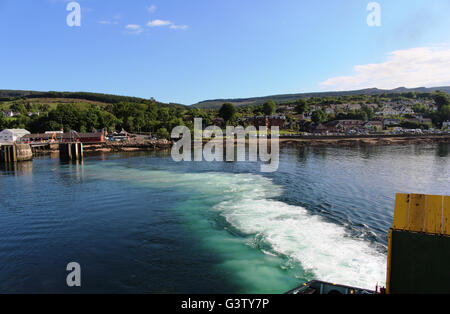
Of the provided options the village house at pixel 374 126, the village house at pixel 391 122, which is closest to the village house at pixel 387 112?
the village house at pixel 391 122

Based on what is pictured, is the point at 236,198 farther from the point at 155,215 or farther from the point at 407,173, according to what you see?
the point at 407,173

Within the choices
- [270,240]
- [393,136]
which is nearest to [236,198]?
[270,240]

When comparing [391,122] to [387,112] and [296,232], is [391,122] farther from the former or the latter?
[296,232]

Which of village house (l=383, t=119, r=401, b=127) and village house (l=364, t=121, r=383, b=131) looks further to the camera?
village house (l=383, t=119, r=401, b=127)

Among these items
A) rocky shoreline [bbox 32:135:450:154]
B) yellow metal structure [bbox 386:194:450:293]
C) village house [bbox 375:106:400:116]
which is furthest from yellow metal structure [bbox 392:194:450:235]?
village house [bbox 375:106:400:116]

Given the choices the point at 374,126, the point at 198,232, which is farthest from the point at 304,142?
the point at 198,232

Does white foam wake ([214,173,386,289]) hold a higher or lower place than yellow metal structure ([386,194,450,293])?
lower

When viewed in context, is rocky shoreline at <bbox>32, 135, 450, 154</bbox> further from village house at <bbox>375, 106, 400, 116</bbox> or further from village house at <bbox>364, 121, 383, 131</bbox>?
village house at <bbox>375, 106, 400, 116</bbox>
